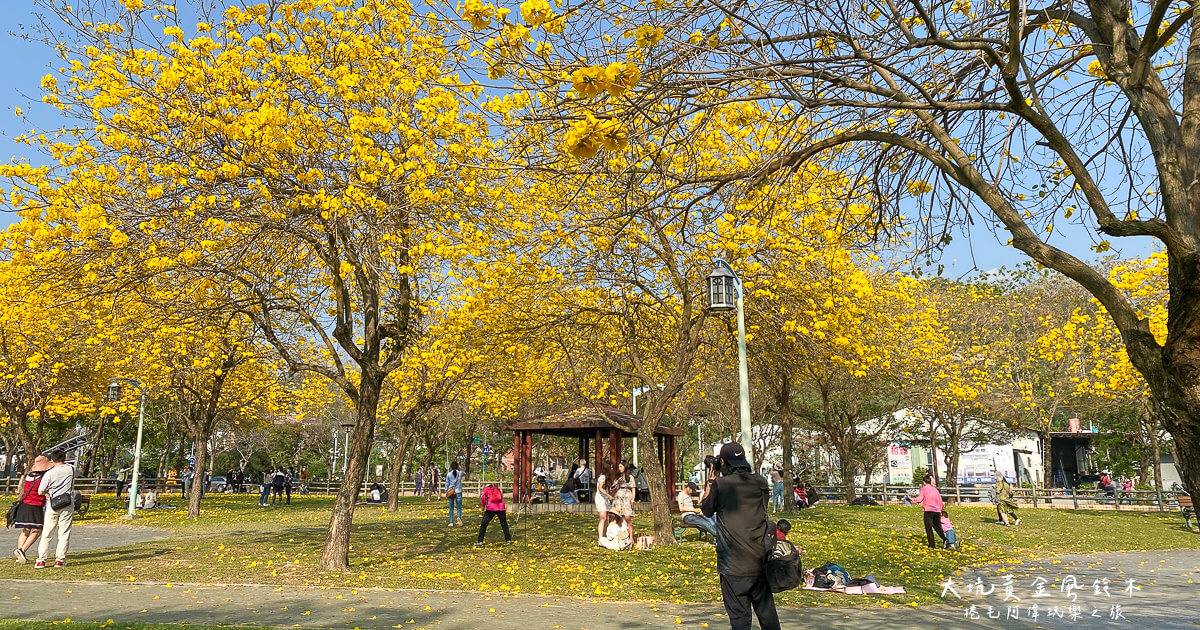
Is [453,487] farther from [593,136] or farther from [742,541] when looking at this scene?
[593,136]

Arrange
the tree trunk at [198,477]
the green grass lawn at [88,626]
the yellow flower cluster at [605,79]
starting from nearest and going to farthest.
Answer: the yellow flower cluster at [605,79] < the green grass lawn at [88,626] < the tree trunk at [198,477]

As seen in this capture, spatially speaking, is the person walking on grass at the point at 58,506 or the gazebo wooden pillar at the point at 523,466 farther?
the gazebo wooden pillar at the point at 523,466

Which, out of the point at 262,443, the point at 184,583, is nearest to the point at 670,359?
the point at 184,583

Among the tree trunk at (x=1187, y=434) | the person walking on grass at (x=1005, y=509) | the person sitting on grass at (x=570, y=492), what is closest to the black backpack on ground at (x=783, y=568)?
the tree trunk at (x=1187, y=434)

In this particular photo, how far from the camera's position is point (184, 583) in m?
9.40

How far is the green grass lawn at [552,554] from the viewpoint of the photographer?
32.0 feet

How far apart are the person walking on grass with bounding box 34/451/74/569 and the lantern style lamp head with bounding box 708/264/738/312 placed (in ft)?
32.5

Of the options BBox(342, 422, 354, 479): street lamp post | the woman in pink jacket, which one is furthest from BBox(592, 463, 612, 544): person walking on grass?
the woman in pink jacket

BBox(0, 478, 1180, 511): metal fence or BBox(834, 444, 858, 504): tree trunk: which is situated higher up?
BBox(834, 444, 858, 504): tree trunk

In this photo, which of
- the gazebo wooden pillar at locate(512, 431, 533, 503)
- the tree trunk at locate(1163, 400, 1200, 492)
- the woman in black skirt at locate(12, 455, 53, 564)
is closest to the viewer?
the tree trunk at locate(1163, 400, 1200, 492)

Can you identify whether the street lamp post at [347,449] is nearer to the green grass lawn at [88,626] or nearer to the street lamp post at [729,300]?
the green grass lawn at [88,626]

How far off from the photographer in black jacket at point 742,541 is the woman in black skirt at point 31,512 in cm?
1061

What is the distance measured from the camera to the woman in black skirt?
10.9 m

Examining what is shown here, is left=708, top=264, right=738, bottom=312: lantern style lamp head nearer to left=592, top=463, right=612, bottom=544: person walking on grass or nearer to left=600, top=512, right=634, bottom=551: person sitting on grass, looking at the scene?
left=592, top=463, right=612, bottom=544: person walking on grass
